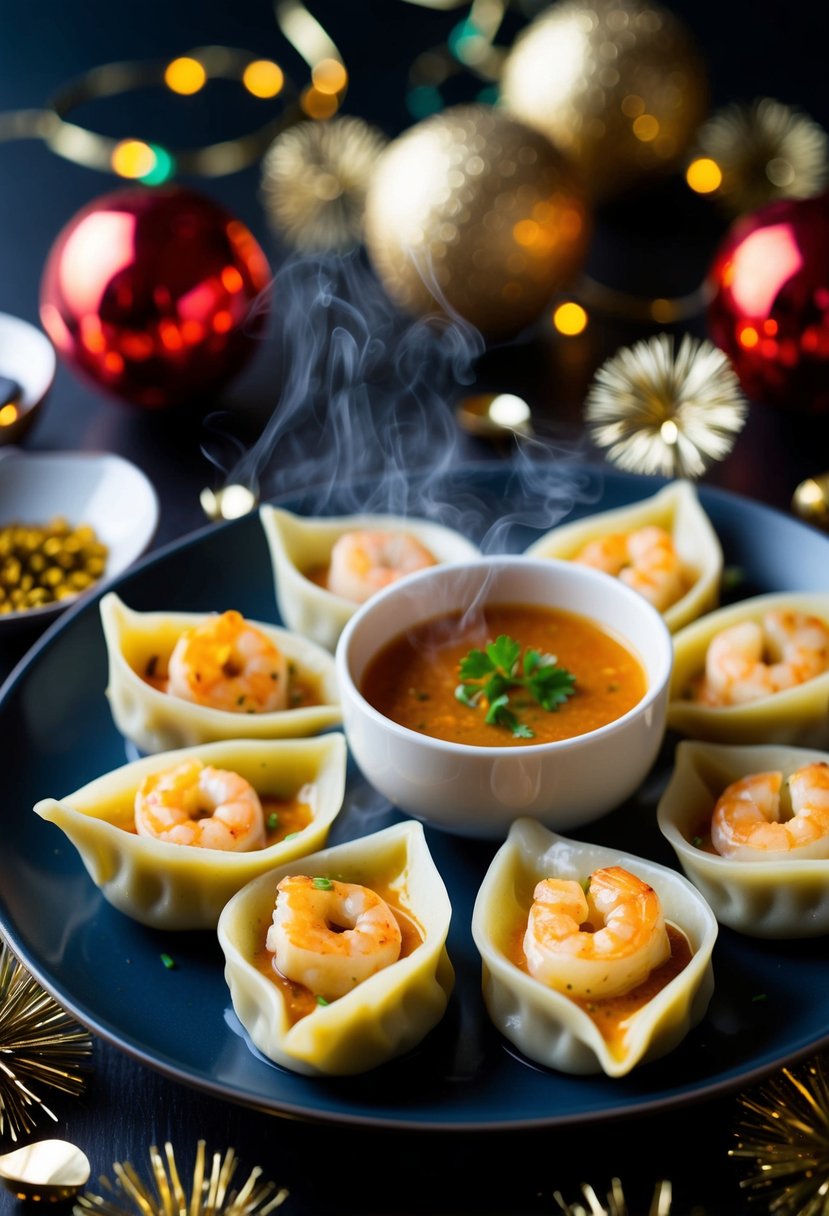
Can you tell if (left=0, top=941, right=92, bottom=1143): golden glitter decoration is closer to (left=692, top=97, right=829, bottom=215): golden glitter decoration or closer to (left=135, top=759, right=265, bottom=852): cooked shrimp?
(left=135, top=759, right=265, bottom=852): cooked shrimp

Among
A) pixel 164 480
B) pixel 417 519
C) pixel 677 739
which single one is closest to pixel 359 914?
pixel 677 739

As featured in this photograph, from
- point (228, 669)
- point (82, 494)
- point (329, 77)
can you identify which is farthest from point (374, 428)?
point (329, 77)

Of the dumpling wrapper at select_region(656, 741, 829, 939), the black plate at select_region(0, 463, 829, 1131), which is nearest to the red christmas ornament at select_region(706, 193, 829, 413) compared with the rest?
the black plate at select_region(0, 463, 829, 1131)

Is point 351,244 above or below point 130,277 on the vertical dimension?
Answer: below

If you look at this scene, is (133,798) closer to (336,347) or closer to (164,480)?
(164,480)

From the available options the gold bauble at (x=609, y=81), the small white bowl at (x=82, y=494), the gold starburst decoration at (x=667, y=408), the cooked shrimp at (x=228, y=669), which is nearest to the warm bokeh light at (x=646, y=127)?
the gold bauble at (x=609, y=81)

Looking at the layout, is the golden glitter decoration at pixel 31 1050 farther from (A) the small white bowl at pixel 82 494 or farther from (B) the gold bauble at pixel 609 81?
(B) the gold bauble at pixel 609 81

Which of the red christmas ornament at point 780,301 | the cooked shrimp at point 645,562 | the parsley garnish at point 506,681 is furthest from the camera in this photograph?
the red christmas ornament at point 780,301
